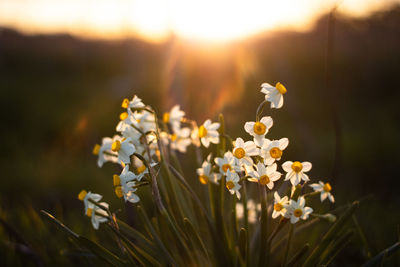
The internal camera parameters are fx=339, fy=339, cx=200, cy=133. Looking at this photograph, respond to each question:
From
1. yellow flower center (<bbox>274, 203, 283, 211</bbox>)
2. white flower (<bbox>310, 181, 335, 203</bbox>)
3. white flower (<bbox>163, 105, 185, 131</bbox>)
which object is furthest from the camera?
white flower (<bbox>163, 105, 185, 131</bbox>)

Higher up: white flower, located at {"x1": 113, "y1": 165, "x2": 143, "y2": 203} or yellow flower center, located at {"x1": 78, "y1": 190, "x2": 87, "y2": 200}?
white flower, located at {"x1": 113, "y1": 165, "x2": 143, "y2": 203}

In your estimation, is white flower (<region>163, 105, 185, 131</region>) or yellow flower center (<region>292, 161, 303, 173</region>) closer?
yellow flower center (<region>292, 161, 303, 173</region>)

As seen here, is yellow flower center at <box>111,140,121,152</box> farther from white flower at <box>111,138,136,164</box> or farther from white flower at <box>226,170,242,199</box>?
white flower at <box>226,170,242,199</box>

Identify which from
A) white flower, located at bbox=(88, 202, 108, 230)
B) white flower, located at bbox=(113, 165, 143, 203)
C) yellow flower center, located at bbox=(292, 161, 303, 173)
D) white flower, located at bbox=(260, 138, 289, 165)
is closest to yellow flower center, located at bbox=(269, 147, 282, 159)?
white flower, located at bbox=(260, 138, 289, 165)

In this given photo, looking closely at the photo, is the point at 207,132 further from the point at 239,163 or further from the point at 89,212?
the point at 89,212

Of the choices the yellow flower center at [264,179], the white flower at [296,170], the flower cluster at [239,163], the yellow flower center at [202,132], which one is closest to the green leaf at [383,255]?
the flower cluster at [239,163]

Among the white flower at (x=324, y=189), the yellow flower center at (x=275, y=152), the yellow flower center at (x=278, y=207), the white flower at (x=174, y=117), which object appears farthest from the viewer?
the white flower at (x=174, y=117)

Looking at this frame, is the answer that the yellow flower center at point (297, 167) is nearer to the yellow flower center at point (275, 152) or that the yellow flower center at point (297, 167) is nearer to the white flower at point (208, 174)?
the yellow flower center at point (275, 152)
